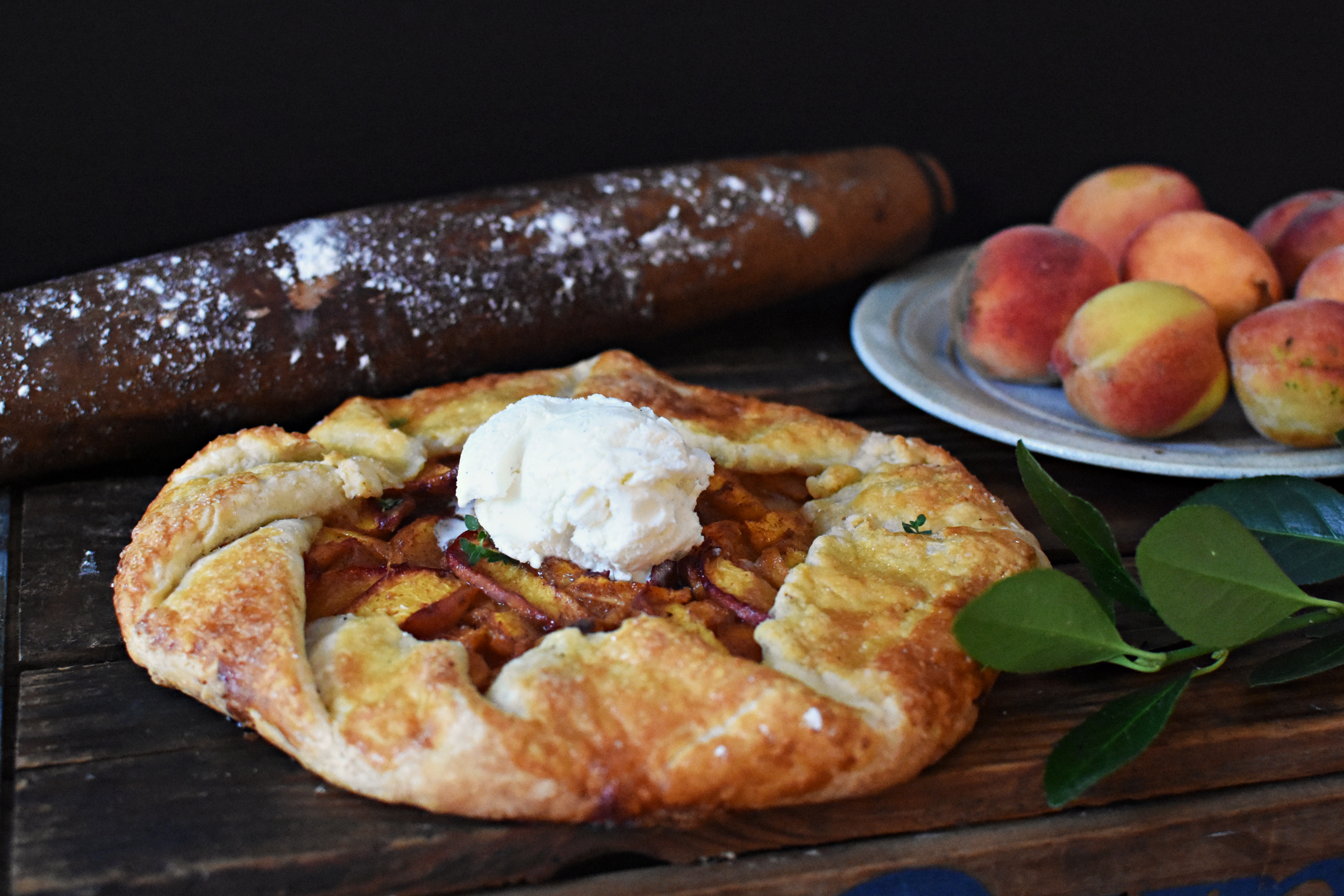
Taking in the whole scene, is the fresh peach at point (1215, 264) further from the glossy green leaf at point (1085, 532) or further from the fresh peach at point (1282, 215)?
the glossy green leaf at point (1085, 532)

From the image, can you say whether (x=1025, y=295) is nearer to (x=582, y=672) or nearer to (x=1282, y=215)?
(x=1282, y=215)

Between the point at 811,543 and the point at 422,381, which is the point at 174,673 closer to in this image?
the point at 811,543

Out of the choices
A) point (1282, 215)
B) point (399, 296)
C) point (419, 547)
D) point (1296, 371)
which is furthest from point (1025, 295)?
point (419, 547)

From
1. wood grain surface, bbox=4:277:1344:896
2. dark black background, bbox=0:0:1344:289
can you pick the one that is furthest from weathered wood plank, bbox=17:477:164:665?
dark black background, bbox=0:0:1344:289

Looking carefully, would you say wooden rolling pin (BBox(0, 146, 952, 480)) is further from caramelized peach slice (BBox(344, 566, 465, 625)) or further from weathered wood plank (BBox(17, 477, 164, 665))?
caramelized peach slice (BBox(344, 566, 465, 625))

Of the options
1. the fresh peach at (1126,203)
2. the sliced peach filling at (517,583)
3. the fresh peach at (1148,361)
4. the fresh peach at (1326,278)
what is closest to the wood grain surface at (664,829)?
the sliced peach filling at (517,583)
